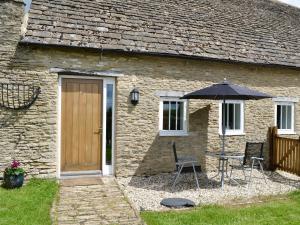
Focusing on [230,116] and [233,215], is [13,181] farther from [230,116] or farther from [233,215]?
[230,116]

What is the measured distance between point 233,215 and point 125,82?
4.89 m

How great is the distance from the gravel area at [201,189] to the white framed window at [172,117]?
1381mm

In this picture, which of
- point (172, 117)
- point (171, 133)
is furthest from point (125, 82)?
point (171, 133)

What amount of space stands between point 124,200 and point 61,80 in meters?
3.88

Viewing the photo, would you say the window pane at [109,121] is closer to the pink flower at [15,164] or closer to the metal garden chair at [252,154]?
the pink flower at [15,164]

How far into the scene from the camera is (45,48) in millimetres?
8523

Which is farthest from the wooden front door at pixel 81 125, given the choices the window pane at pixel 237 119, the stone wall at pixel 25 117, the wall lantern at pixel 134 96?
the window pane at pixel 237 119

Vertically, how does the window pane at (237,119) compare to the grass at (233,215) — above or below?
above

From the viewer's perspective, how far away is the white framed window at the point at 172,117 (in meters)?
9.95

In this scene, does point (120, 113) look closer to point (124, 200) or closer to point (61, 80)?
point (61, 80)

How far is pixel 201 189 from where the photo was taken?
8250 millimetres

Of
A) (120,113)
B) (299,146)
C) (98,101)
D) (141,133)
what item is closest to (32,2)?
(98,101)

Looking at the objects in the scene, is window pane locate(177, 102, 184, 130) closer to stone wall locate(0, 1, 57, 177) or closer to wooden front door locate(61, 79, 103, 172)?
wooden front door locate(61, 79, 103, 172)

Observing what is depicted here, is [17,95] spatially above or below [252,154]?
above
